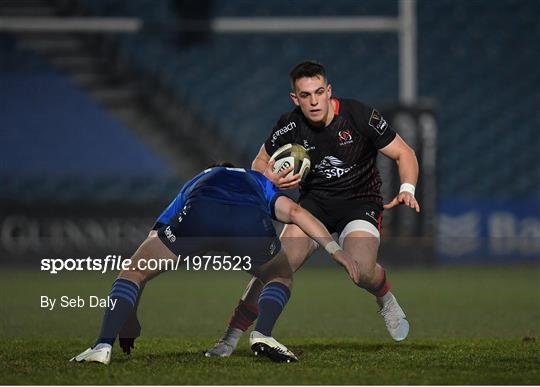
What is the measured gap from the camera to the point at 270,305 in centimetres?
609

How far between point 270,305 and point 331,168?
48.3 inches

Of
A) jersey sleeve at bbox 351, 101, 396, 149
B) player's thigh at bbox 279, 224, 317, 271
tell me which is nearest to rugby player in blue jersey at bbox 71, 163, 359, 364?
player's thigh at bbox 279, 224, 317, 271

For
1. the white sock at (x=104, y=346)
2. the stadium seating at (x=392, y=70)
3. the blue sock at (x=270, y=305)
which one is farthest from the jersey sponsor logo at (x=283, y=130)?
the stadium seating at (x=392, y=70)

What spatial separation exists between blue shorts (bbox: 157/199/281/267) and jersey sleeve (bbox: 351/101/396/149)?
1.10 m

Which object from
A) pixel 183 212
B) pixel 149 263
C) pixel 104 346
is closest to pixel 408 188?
pixel 183 212

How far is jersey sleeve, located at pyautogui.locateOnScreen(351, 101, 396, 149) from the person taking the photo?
22.2ft

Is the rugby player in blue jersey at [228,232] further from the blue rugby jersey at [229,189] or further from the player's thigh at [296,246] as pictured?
the player's thigh at [296,246]

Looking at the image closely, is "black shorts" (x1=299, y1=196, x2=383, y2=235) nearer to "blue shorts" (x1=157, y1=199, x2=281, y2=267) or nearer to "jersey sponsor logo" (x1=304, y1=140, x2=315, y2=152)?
"jersey sponsor logo" (x1=304, y1=140, x2=315, y2=152)

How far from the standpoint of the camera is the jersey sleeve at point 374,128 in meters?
6.77

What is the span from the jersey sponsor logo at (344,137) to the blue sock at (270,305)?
3.65 ft

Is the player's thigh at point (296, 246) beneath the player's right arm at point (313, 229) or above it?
beneath

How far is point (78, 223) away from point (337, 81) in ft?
19.7

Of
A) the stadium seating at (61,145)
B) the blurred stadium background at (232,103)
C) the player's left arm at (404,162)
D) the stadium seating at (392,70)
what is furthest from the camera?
the stadium seating at (392,70)

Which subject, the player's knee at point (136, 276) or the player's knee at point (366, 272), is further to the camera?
the player's knee at point (366, 272)
